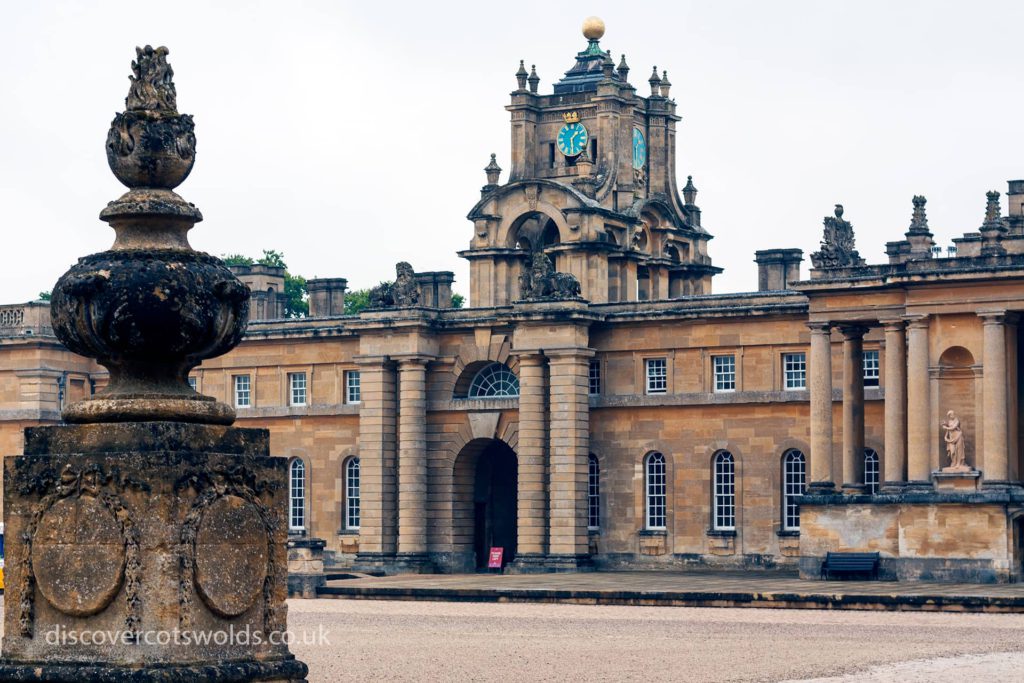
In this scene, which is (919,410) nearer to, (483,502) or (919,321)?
(919,321)

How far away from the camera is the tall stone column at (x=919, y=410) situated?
5184 centimetres

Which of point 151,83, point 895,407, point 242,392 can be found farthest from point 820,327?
point 151,83

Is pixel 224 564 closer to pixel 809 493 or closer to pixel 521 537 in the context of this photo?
pixel 809 493

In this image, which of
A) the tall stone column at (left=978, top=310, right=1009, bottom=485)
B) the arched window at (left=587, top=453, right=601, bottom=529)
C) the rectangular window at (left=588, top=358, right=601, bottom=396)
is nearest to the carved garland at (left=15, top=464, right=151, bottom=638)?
the tall stone column at (left=978, top=310, right=1009, bottom=485)

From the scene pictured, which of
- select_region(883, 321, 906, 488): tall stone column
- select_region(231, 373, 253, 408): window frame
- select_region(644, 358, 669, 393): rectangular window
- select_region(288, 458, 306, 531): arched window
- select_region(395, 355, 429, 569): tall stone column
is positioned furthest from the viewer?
select_region(231, 373, 253, 408): window frame

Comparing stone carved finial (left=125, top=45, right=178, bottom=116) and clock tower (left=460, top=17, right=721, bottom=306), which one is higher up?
clock tower (left=460, top=17, right=721, bottom=306)

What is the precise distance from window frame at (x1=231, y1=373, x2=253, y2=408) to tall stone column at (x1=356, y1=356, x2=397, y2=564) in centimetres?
637

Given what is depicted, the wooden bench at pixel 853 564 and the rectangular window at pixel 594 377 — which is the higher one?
the rectangular window at pixel 594 377

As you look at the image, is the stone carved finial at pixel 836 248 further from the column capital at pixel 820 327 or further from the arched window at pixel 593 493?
the arched window at pixel 593 493

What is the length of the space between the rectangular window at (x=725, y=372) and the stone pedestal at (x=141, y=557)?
150 feet

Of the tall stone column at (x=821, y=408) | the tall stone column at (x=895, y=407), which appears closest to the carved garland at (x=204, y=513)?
the tall stone column at (x=895, y=407)

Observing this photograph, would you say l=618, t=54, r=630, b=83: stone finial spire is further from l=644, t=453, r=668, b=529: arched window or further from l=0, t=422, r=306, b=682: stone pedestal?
l=0, t=422, r=306, b=682: stone pedestal

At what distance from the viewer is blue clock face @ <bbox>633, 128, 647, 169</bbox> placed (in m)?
67.9

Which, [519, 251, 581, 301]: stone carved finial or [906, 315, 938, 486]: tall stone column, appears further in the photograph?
[519, 251, 581, 301]: stone carved finial
